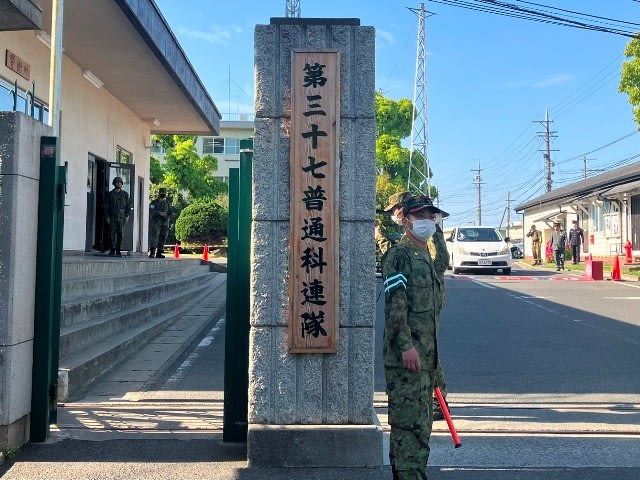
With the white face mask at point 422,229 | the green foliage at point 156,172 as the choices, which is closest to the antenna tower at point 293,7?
the green foliage at point 156,172

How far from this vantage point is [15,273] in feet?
15.3

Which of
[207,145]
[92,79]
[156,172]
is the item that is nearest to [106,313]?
[92,79]

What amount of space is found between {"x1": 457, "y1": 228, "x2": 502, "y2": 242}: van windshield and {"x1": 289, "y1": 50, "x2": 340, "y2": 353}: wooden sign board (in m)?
19.6

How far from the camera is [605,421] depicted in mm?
5570

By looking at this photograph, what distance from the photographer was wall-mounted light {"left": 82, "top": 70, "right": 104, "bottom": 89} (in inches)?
564

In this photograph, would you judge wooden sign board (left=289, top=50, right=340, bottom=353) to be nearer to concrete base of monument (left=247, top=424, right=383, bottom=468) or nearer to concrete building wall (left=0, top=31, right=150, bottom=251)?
concrete base of monument (left=247, top=424, right=383, bottom=468)

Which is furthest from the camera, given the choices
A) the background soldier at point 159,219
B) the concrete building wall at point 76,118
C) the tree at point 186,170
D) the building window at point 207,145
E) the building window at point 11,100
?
the building window at point 207,145

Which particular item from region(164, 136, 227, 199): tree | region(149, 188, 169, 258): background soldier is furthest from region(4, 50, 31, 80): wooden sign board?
region(164, 136, 227, 199): tree

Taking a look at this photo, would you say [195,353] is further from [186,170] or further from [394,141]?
[394,141]

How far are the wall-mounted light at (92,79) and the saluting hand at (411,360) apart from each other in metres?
12.6

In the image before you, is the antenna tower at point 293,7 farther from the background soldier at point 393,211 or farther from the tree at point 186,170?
the background soldier at point 393,211

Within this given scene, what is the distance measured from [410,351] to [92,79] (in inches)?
514

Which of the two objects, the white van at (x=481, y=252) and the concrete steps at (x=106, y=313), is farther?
the white van at (x=481, y=252)

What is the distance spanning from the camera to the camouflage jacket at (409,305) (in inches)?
153
